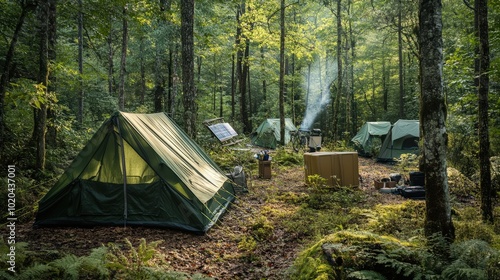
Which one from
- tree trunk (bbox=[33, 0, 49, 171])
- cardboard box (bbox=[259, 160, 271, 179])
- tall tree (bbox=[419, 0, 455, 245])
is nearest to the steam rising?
cardboard box (bbox=[259, 160, 271, 179])

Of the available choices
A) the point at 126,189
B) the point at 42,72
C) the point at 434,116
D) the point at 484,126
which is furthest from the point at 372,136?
the point at 42,72

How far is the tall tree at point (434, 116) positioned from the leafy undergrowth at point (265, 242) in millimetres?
470

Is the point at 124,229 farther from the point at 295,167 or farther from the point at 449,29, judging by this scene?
the point at 449,29

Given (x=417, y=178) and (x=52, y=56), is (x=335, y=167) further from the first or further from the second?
(x=52, y=56)

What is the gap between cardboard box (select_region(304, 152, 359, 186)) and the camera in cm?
937

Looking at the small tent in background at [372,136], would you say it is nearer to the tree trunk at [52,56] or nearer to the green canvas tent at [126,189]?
the green canvas tent at [126,189]

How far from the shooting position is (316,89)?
31.6 m

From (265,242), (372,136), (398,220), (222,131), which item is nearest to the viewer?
(265,242)

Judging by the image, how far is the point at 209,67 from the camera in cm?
2703

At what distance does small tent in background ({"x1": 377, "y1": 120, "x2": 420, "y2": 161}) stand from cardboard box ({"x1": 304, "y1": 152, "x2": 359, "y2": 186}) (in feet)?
22.9

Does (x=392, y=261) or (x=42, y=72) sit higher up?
(x=42, y=72)

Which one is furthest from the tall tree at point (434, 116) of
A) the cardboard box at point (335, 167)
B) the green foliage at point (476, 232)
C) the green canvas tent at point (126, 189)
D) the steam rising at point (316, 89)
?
the steam rising at point (316, 89)

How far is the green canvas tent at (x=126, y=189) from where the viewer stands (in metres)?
5.78

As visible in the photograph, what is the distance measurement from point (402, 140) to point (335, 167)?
312 inches
